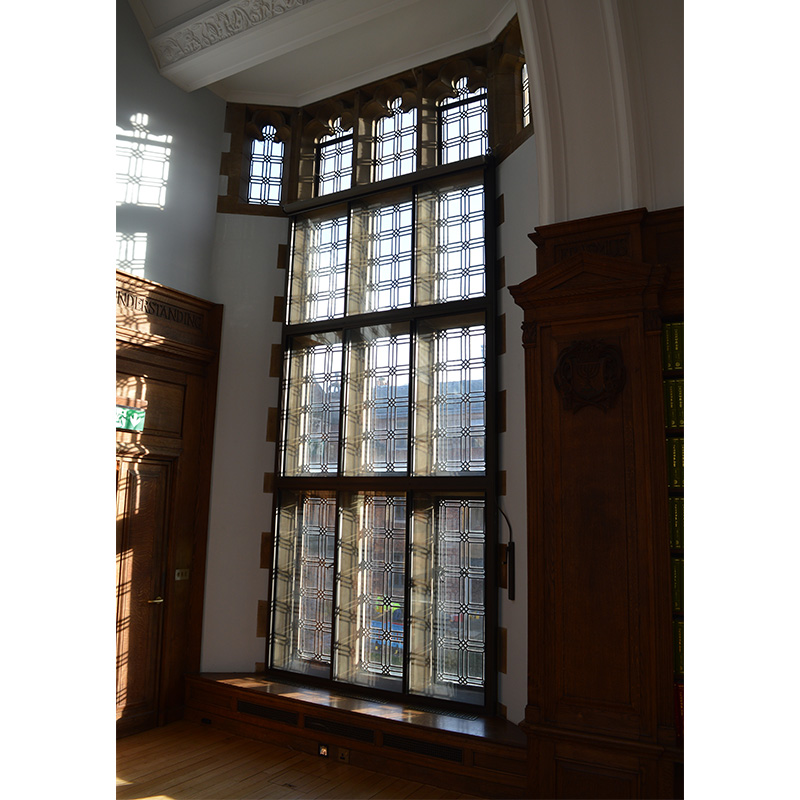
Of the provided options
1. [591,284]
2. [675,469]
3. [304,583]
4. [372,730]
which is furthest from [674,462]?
[304,583]

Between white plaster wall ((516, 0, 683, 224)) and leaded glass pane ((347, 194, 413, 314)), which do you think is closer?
white plaster wall ((516, 0, 683, 224))

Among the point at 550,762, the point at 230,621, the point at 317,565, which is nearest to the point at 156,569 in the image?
the point at 230,621

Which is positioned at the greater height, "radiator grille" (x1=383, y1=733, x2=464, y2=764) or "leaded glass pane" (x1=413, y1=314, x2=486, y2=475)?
"leaded glass pane" (x1=413, y1=314, x2=486, y2=475)

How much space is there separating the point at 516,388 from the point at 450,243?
1.31 meters

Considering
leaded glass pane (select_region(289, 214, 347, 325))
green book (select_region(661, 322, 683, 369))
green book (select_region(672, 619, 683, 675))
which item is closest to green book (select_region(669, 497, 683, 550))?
green book (select_region(672, 619, 683, 675))

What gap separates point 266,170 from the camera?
228 inches

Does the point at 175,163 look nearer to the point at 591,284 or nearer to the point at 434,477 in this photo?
the point at 434,477

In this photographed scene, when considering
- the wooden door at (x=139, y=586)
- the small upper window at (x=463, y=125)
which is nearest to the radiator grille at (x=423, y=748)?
the wooden door at (x=139, y=586)

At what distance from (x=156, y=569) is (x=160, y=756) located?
4.19 feet

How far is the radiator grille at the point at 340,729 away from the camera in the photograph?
13.5 feet

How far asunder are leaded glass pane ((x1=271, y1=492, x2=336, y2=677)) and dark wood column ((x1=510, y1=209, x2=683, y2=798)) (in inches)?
85.7

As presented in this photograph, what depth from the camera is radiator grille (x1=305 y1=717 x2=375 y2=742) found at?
4.13m

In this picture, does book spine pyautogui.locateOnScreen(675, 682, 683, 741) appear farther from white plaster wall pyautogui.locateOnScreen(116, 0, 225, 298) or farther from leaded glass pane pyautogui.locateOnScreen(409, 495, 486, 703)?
white plaster wall pyautogui.locateOnScreen(116, 0, 225, 298)
